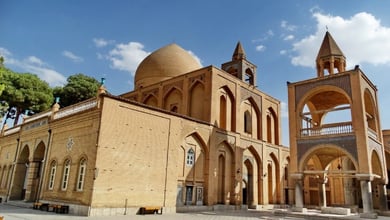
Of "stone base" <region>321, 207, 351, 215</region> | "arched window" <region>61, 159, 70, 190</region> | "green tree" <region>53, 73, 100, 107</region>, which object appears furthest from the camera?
"green tree" <region>53, 73, 100, 107</region>

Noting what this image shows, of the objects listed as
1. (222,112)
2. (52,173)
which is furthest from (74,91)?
(222,112)

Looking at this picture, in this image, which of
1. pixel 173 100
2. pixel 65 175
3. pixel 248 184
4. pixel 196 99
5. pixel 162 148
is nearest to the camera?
pixel 65 175

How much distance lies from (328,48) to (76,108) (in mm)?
16276

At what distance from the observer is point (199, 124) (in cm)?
1923

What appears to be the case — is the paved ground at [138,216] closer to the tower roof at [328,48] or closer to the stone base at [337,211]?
the stone base at [337,211]

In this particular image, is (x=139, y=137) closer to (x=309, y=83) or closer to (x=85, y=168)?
(x=85, y=168)

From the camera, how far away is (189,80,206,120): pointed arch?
21.6m

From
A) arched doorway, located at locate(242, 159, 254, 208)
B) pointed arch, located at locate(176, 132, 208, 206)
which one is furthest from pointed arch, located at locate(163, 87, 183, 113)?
arched doorway, located at locate(242, 159, 254, 208)

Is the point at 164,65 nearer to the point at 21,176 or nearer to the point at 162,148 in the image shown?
the point at 162,148

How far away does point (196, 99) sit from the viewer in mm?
22156

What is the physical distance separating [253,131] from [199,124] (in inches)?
292

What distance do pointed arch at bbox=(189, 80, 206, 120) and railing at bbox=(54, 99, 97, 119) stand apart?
840 centimetres

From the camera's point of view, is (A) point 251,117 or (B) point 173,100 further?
(A) point 251,117

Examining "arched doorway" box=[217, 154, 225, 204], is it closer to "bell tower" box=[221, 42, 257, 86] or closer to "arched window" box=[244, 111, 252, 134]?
"arched window" box=[244, 111, 252, 134]
